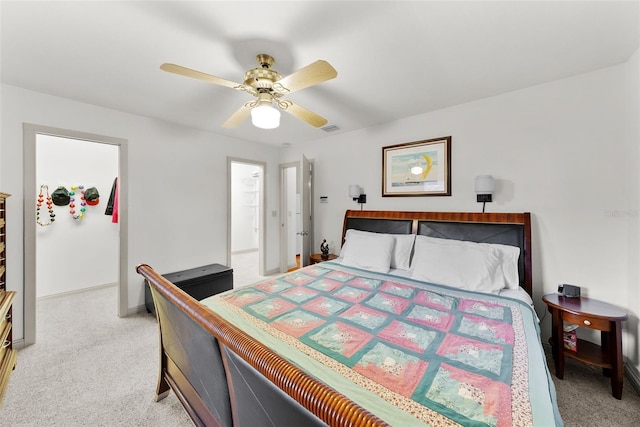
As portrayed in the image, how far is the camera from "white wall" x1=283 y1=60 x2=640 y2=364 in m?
2.04

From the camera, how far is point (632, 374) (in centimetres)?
188

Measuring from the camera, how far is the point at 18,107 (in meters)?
2.37

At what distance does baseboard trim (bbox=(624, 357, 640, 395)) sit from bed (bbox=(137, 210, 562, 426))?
0.84m

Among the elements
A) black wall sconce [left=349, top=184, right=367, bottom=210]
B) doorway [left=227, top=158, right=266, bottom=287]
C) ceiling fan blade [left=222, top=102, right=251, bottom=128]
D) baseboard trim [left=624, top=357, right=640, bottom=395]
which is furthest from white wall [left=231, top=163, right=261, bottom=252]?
baseboard trim [left=624, top=357, right=640, bottom=395]

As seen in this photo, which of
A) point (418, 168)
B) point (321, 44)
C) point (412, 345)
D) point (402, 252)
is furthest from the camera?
point (418, 168)

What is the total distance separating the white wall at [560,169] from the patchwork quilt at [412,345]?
2.92 feet

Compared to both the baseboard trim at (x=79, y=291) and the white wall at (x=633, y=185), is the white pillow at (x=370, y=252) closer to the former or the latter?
the white wall at (x=633, y=185)

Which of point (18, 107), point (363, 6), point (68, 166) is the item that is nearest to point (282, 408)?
point (363, 6)

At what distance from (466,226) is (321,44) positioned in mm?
2288

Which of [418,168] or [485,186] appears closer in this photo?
[485,186]

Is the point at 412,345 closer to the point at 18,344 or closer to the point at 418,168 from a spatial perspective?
the point at 418,168

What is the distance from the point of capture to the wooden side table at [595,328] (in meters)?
1.75

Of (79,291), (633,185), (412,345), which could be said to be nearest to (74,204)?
(79,291)

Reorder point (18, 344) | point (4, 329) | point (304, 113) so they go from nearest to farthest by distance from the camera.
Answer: point (4, 329) → point (304, 113) → point (18, 344)
